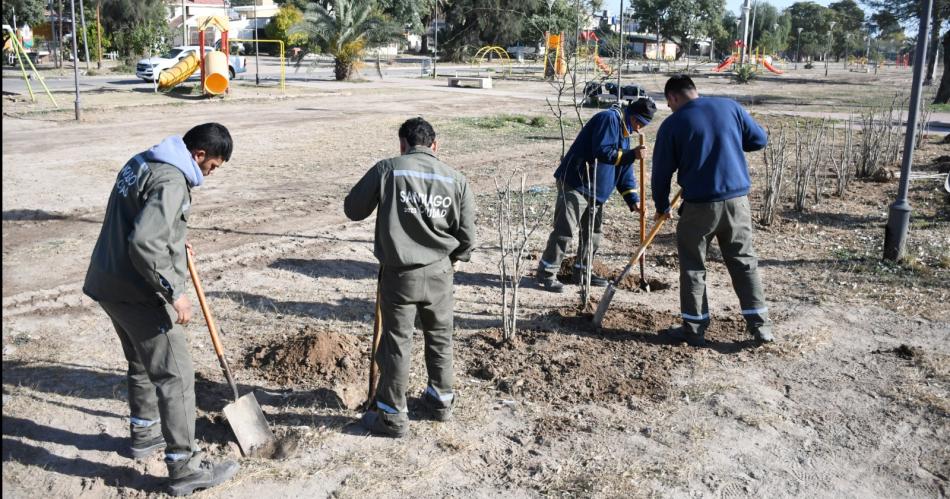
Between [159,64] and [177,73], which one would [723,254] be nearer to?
[177,73]

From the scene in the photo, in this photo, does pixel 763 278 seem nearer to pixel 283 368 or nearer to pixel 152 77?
pixel 283 368

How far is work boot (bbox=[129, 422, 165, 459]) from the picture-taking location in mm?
3781

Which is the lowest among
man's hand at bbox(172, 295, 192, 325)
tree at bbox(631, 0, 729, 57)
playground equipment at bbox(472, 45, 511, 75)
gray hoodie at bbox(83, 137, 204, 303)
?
man's hand at bbox(172, 295, 192, 325)

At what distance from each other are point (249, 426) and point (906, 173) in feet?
20.7

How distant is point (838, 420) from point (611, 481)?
154 cm

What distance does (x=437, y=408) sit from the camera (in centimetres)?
427

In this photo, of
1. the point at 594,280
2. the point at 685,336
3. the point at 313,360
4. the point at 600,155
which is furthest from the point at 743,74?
the point at 313,360

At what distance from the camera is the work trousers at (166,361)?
3.36m

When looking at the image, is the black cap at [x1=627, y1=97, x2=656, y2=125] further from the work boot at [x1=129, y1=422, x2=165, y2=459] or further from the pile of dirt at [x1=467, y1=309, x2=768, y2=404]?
the work boot at [x1=129, y1=422, x2=165, y2=459]

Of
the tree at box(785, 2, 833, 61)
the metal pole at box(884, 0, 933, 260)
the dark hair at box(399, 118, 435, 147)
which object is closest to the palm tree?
the metal pole at box(884, 0, 933, 260)

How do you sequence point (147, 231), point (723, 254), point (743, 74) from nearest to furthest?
point (147, 231)
point (723, 254)
point (743, 74)

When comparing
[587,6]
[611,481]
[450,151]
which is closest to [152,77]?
[450,151]

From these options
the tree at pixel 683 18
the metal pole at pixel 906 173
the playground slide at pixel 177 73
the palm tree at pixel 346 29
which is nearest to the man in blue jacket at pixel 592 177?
the metal pole at pixel 906 173

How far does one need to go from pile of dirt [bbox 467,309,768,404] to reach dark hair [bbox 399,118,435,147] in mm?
1648
